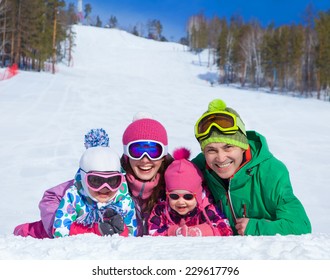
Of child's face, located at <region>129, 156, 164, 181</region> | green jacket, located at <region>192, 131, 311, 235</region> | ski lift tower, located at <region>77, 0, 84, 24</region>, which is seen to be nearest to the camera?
green jacket, located at <region>192, 131, 311, 235</region>

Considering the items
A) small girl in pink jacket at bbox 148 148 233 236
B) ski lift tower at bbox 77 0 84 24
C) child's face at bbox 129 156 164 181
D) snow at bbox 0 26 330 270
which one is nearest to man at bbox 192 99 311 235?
small girl in pink jacket at bbox 148 148 233 236

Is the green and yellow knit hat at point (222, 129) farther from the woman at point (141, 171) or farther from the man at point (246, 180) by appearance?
the woman at point (141, 171)

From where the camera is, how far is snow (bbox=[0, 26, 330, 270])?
1.79 meters

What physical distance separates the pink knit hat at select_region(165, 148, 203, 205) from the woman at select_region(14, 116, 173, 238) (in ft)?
0.54

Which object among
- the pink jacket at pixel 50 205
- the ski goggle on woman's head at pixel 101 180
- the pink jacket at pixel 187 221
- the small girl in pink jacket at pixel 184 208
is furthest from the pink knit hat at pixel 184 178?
the pink jacket at pixel 50 205

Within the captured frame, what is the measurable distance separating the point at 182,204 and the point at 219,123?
70 cm

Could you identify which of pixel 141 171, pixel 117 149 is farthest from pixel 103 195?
pixel 117 149

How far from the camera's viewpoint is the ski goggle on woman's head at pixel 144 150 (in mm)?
3195

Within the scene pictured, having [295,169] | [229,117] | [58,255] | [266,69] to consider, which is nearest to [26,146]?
[295,169]

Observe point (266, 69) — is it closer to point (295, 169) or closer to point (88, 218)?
point (295, 169)

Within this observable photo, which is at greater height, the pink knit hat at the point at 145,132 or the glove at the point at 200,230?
the pink knit hat at the point at 145,132

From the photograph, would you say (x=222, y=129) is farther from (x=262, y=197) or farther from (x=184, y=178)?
(x=262, y=197)

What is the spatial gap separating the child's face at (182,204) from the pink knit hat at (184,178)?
0.14ft

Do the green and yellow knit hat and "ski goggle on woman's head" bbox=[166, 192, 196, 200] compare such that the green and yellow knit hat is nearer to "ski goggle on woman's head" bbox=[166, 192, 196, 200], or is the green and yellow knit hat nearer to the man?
the man
